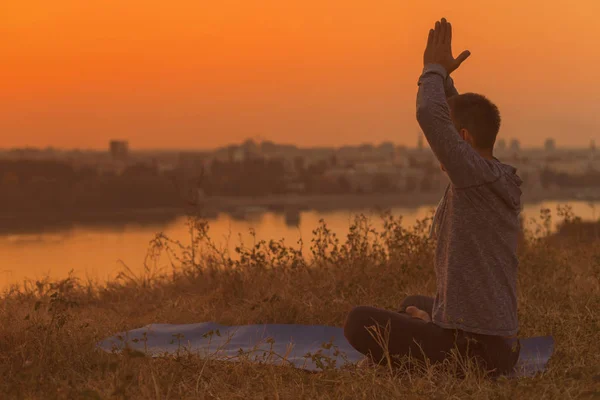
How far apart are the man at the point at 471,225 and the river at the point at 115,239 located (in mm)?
3177

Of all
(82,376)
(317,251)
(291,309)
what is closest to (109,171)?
(317,251)

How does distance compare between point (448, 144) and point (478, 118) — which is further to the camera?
point (478, 118)

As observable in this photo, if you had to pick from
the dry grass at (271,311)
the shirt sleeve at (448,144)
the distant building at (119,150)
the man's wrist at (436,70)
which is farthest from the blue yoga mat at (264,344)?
the distant building at (119,150)

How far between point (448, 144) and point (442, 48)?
19.3 inches

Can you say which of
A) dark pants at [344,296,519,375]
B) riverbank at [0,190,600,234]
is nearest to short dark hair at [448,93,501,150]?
dark pants at [344,296,519,375]

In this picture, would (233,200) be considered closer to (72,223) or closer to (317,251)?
(72,223)

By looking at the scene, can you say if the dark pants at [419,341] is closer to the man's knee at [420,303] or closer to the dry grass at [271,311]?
the dry grass at [271,311]

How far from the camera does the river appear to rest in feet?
22.6

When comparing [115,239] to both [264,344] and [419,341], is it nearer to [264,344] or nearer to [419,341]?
[264,344]

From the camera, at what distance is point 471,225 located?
305 centimetres

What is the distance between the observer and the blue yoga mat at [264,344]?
3705mm

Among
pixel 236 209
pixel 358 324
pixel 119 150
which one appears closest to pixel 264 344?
pixel 358 324

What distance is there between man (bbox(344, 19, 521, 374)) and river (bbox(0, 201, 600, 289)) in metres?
3.18

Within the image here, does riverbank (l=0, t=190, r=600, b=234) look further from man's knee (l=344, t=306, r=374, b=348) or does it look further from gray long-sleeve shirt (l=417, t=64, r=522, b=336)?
gray long-sleeve shirt (l=417, t=64, r=522, b=336)
